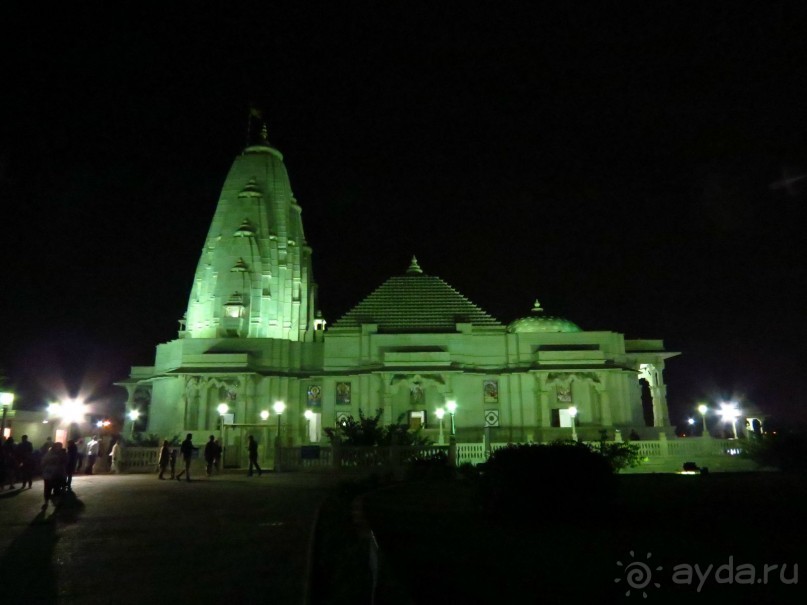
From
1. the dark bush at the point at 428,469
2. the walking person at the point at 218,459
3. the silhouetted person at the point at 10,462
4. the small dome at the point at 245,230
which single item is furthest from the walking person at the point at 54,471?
the small dome at the point at 245,230

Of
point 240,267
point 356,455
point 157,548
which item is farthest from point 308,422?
point 157,548

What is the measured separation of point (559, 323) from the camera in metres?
47.7

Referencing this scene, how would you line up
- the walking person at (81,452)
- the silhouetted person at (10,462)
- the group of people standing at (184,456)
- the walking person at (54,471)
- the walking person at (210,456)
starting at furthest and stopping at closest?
the walking person at (81,452) < the walking person at (210,456) < the group of people standing at (184,456) < the silhouetted person at (10,462) < the walking person at (54,471)

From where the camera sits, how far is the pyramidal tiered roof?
157ft

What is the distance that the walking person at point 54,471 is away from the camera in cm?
1502

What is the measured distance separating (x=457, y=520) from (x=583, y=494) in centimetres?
218

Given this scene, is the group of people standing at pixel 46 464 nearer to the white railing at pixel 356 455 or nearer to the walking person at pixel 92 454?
the walking person at pixel 92 454

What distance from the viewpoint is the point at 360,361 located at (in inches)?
1777

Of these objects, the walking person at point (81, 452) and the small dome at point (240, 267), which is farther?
the small dome at point (240, 267)

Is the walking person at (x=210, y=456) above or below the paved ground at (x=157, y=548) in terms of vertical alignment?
above

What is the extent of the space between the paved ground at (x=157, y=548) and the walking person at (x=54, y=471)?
0.38 m

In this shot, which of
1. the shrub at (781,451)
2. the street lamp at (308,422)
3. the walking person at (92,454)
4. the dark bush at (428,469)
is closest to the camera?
the dark bush at (428,469)

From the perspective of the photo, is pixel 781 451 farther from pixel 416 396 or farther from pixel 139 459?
pixel 139 459

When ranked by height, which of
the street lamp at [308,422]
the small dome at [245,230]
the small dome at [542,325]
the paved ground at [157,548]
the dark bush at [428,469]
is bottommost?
the paved ground at [157,548]
